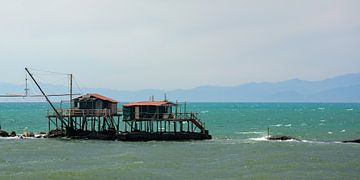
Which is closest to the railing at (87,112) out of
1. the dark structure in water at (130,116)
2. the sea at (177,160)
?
the dark structure in water at (130,116)

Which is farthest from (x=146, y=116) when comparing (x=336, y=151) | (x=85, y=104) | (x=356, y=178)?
(x=356, y=178)

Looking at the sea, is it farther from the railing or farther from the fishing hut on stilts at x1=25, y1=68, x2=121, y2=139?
the railing

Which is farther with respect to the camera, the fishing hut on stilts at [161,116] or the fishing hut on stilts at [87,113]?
the fishing hut on stilts at [87,113]

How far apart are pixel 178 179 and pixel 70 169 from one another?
10.2 meters

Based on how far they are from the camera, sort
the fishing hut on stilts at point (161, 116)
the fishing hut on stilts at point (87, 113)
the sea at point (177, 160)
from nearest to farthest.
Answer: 1. the sea at point (177, 160)
2. the fishing hut on stilts at point (161, 116)
3. the fishing hut on stilts at point (87, 113)

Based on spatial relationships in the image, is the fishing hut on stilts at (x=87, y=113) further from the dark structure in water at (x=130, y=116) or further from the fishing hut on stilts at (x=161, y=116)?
the fishing hut on stilts at (x=161, y=116)

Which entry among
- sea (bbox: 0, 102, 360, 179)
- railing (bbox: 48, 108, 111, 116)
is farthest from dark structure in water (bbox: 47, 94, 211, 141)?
sea (bbox: 0, 102, 360, 179)

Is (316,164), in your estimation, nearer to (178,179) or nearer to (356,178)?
(356,178)

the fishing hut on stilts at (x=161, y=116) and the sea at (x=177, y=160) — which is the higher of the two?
the fishing hut on stilts at (x=161, y=116)

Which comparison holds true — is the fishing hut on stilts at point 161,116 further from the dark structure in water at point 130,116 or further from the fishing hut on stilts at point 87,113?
the fishing hut on stilts at point 87,113

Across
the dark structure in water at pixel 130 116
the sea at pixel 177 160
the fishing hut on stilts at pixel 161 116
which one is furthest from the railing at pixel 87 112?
the sea at pixel 177 160

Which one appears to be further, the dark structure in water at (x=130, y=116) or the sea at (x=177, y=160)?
the dark structure in water at (x=130, y=116)

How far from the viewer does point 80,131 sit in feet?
252

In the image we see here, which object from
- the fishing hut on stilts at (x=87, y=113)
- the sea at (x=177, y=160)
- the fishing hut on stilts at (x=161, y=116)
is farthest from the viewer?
the fishing hut on stilts at (x=87, y=113)
